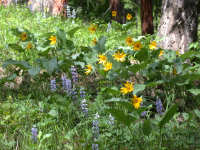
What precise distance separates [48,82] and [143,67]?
1.18 meters

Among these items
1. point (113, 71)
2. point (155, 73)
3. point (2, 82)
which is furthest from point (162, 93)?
point (2, 82)

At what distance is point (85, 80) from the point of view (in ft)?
12.1

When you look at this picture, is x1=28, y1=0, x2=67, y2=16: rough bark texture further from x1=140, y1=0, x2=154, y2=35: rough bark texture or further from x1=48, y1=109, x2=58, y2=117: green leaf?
x1=48, y1=109, x2=58, y2=117: green leaf

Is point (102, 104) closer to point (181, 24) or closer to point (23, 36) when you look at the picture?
point (23, 36)

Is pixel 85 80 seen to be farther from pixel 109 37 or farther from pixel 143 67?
pixel 109 37

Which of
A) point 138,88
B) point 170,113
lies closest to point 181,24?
point 138,88

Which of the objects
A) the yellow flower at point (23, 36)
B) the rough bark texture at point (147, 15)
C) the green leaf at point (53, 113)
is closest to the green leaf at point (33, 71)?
the green leaf at point (53, 113)

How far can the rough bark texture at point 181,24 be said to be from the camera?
411 centimetres

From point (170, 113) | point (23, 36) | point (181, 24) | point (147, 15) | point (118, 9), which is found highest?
point (118, 9)

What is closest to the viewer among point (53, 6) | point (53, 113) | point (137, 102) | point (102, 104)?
point (137, 102)

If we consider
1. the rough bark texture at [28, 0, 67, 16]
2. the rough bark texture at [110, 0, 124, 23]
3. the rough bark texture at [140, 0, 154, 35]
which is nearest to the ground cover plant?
the rough bark texture at [140, 0, 154, 35]

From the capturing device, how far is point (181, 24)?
4.14 m

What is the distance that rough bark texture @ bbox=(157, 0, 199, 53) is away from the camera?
411 centimetres

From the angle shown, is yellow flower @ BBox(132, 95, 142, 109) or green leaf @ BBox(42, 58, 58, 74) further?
green leaf @ BBox(42, 58, 58, 74)
